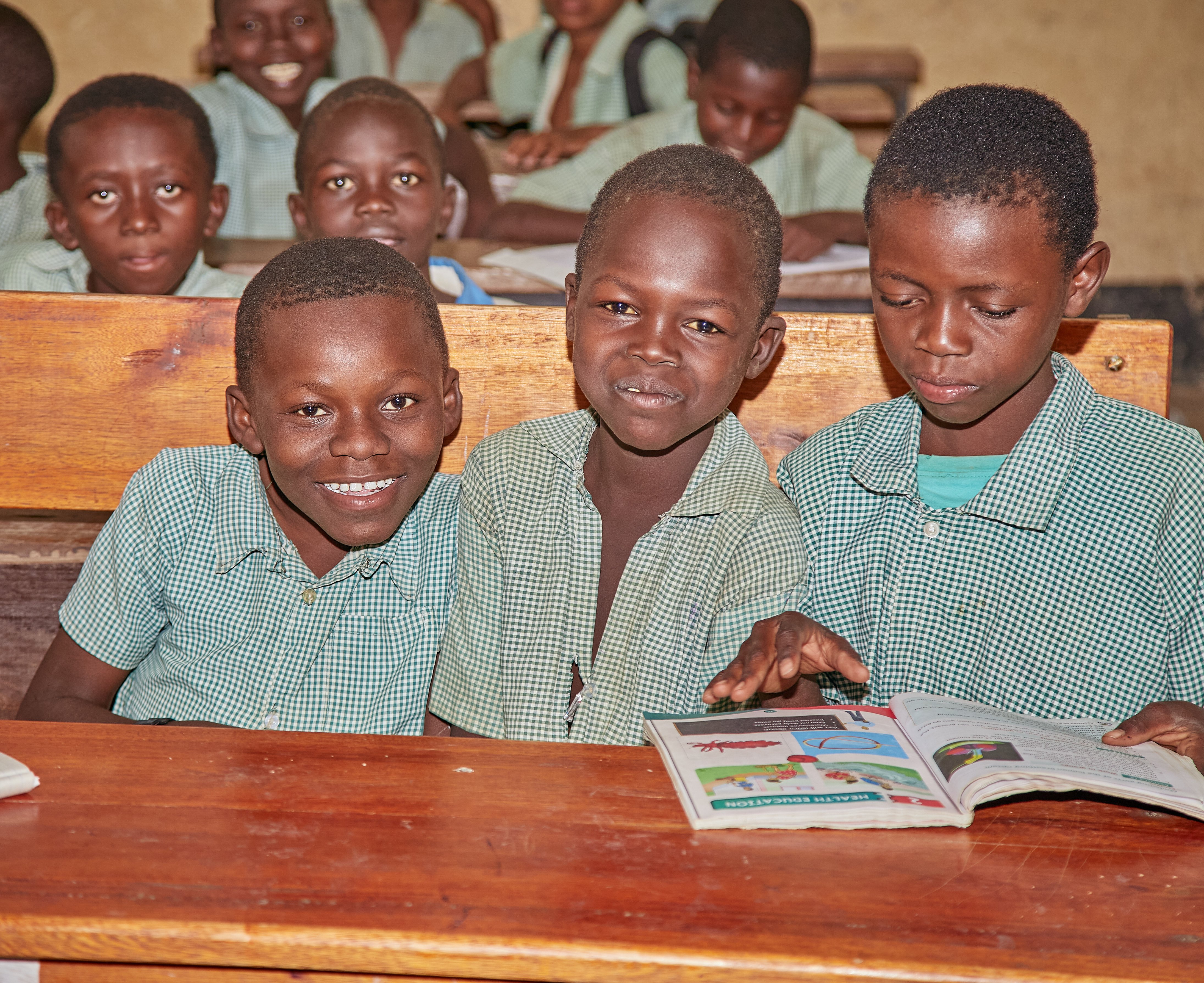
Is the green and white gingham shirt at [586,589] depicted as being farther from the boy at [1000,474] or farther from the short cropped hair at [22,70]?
the short cropped hair at [22,70]

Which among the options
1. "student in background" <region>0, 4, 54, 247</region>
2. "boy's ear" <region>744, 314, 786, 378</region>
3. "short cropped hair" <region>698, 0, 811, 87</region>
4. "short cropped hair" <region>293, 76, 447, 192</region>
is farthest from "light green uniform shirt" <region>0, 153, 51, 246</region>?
"boy's ear" <region>744, 314, 786, 378</region>

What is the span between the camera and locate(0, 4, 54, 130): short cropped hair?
348 centimetres

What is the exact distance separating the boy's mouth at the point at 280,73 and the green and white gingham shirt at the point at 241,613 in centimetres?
256

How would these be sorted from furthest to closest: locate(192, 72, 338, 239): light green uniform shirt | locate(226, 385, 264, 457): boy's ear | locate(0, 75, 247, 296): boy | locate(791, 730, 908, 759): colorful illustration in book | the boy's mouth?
the boy's mouth < locate(192, 72, 338, 239): light green uniform shirt < locate(0, 75, 247, 296): boy < locate(226, 385, 264, 457): boy's ear < locate(791, 730, 908, 759): colorful illustration in book

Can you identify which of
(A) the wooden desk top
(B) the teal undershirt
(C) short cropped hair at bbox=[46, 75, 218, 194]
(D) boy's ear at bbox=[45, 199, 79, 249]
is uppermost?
(C) short cropped hair at bbox=[46, 75, 218, 194]

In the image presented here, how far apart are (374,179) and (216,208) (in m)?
0.39

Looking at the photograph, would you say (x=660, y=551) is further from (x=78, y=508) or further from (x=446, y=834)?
(x=78, y=508)

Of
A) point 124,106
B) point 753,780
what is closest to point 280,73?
point 124,106

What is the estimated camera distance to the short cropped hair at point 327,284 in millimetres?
→ 1606

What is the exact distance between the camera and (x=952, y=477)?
5.63 feet

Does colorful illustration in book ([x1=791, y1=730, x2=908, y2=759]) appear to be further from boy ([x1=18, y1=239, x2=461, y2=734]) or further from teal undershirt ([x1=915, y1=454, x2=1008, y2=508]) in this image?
boy ([x1=18, y1=239, x2=461, y2=734])

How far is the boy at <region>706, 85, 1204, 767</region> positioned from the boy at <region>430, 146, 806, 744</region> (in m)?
0.16

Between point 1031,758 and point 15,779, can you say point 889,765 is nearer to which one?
point 1031,758

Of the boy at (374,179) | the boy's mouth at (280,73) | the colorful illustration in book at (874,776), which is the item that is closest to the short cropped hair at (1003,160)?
the colorful illustration in book at (874,776)
